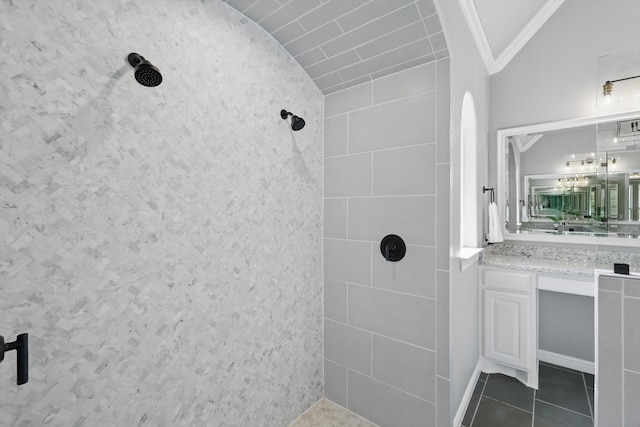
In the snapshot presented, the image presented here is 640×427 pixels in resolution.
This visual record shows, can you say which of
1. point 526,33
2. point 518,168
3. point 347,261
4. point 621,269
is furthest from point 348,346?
point 526,33

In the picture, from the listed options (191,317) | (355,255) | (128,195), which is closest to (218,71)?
(128,195)

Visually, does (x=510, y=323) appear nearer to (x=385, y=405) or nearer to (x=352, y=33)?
(x=385, y=405)

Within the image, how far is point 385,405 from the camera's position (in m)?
1.56

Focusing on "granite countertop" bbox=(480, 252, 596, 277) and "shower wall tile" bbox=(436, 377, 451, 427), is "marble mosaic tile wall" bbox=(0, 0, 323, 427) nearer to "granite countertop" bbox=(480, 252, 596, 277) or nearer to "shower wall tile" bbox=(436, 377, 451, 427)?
"shower wall tile" bbox=(436, 377, 451, 427)

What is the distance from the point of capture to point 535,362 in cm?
198

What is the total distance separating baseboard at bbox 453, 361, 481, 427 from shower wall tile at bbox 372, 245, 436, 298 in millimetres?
775

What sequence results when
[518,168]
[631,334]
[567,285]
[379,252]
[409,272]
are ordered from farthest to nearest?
[518,168] → [567,285] → [379,252] → [409,272] → [631,334]

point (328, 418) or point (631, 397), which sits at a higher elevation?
point (631, 397)

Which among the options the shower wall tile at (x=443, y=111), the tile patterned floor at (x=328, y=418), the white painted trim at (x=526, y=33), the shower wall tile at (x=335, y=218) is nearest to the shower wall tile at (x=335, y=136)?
the shower wall tile at (x=335, y=218)

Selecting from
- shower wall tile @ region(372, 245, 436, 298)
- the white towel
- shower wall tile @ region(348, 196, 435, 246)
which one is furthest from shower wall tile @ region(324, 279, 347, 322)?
the white towel

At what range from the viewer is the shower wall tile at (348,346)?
1638 millimetres

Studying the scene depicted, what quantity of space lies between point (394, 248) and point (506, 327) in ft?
4.39

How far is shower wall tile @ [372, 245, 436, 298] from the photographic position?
4.65ft

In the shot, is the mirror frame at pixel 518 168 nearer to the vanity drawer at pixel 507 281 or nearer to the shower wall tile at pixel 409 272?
the vanity drawer at pixel 507 281
